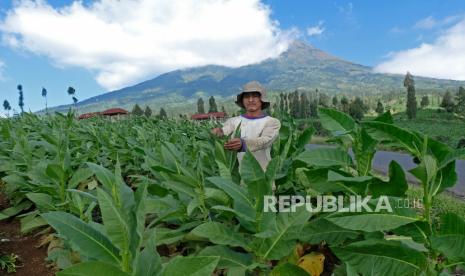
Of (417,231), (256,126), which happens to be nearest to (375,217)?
(417,231)

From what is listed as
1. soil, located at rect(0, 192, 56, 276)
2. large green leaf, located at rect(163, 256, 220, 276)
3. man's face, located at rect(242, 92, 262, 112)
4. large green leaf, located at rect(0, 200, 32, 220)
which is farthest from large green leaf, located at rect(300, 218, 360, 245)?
large green leaf, located at rect(0, 200, 32, 220)

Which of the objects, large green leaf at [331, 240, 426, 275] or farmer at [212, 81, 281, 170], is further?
farmer at [212, 81, 281, 170]

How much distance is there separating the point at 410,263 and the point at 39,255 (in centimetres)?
258

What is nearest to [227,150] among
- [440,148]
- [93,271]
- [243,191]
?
[243,191]

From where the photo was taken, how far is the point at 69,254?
7.94ft

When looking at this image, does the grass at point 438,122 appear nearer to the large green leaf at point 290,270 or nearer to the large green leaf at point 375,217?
the large green leaf at point 290,270

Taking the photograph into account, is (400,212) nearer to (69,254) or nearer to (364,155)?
(364,155)

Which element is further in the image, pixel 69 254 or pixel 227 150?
pixel 227 150

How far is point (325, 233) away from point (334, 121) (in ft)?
1.94

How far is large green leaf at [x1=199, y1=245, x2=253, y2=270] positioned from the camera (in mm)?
1871

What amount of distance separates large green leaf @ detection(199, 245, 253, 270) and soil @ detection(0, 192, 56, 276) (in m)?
1.31

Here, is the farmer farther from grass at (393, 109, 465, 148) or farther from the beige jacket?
grass at (393, 109, 465, 148)

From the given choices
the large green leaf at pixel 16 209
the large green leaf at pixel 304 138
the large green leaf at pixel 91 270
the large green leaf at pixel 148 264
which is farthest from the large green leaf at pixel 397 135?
the large green leaf at pixel 16 209

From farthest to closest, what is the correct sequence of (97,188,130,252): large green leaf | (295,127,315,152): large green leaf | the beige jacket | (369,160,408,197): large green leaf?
the beige jacket, (295,127,315,152): large green leaf, (369,160,408,197): large green leaf, (97,188,130,252): large green leaf
